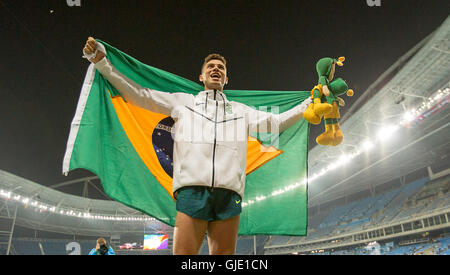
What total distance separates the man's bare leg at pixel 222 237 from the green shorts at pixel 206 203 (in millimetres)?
47

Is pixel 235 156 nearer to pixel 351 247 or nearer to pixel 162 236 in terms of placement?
pixel 351 247

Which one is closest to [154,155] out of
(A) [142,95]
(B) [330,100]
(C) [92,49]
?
(A) [142,95]

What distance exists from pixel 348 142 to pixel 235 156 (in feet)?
49.3

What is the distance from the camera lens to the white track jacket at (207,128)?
67.3 inches

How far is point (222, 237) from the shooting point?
5.53 feet

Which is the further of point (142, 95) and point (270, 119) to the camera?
point (270, 119)

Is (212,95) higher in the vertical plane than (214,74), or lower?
lower

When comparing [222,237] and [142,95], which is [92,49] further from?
[222,237]

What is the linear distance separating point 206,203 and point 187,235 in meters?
0.19

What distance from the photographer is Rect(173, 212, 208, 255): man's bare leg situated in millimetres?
1590

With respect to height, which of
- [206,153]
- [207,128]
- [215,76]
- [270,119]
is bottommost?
[206,153]

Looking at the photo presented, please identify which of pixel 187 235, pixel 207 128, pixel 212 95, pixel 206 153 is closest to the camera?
pixel 187 235

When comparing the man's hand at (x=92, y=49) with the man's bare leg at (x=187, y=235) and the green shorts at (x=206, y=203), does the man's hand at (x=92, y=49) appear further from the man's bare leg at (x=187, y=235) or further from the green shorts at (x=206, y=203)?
the man's bare leg at (x=187, y=235)
